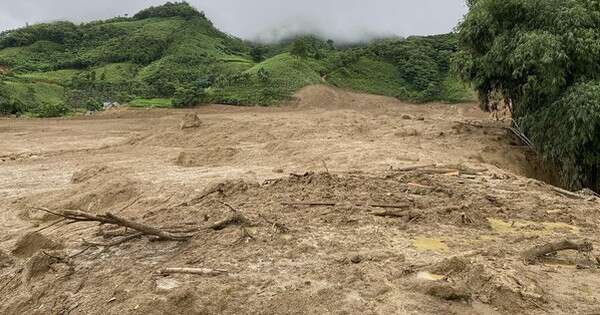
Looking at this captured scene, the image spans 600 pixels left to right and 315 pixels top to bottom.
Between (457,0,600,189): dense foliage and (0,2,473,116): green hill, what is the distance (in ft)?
22.7

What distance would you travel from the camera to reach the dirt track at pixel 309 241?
398cm

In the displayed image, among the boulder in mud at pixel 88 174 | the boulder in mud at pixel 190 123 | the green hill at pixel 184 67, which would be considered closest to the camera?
the boulder in mud at pixel 88 174

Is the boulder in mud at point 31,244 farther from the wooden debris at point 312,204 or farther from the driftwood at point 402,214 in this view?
the driftwood at point 402,214

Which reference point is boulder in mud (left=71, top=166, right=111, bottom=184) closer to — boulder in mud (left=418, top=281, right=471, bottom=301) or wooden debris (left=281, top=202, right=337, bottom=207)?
wooden debris (left=281, top=202, right=337, bottom=207)

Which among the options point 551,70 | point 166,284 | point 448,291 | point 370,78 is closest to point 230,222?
point 166,284

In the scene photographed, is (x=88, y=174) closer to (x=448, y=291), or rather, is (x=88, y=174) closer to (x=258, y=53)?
(x=448, y=291)

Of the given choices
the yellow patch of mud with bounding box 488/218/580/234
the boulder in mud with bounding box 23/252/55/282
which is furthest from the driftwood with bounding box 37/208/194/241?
the yellow patch of mud with bounding box 488/218/580/234

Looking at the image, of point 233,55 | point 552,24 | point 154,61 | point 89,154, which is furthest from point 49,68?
point 552,24

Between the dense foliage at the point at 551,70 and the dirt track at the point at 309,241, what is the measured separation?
10.2 ft

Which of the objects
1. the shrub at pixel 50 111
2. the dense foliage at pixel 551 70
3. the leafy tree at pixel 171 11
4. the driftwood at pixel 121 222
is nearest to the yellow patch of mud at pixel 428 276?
the driftwood at pixel 121 222

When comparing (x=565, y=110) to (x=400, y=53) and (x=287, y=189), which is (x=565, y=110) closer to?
(x=287, y=189)

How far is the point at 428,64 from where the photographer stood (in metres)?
35.4

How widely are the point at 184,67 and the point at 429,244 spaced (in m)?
36.8

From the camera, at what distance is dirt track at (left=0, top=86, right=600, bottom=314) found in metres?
3.98
